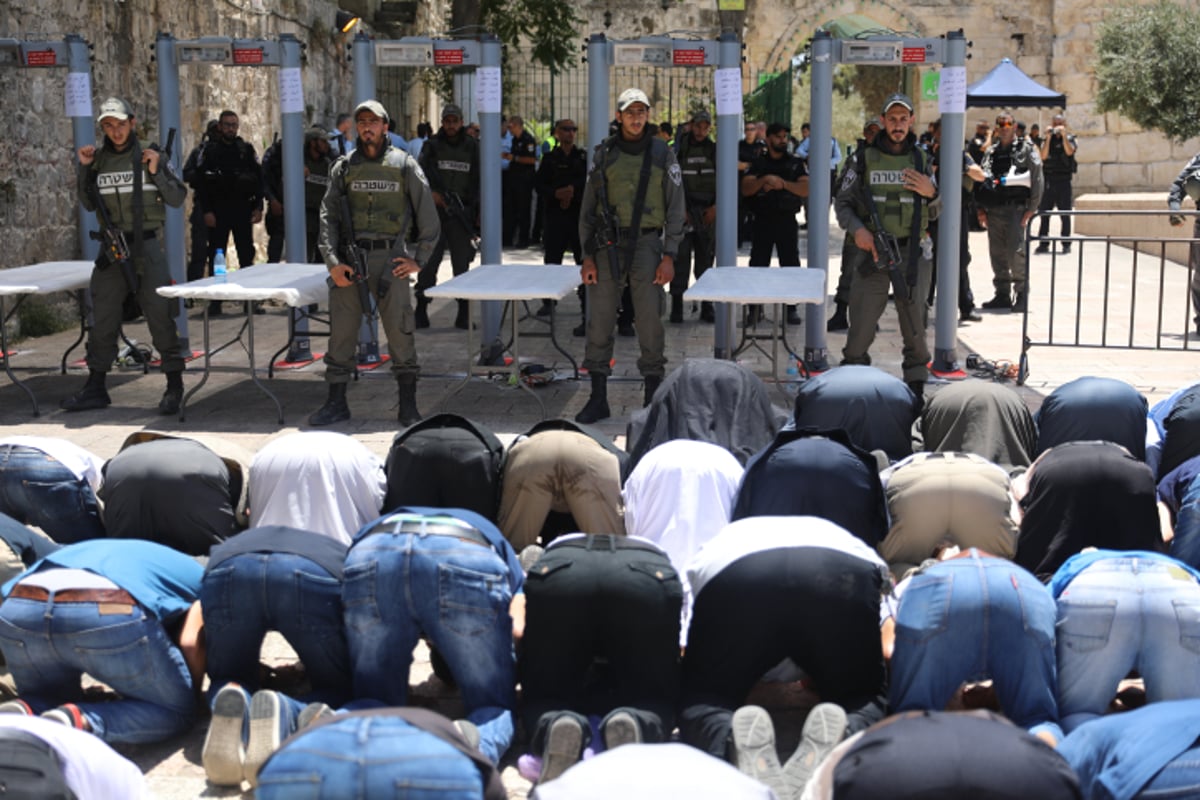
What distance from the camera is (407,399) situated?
9094mm

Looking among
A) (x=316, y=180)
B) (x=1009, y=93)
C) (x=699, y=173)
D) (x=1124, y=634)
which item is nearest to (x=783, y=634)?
(x=1124, y=634)

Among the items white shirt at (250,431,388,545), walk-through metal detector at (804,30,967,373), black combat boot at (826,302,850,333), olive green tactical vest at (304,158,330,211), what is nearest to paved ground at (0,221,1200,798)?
black combat boot at (826,302,850,333)

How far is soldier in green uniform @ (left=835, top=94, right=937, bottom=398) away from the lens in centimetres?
922

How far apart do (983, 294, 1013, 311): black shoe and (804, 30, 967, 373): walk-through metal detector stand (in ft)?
13.3

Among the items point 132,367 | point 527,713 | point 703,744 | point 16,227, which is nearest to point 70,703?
point 527,713

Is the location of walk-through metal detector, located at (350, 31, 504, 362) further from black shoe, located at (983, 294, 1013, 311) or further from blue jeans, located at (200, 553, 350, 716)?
blue jeans, located at (200, 553, 350, 716)

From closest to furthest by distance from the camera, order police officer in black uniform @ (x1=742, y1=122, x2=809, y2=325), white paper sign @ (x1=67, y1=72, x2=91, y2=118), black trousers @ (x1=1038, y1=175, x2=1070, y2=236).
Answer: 1. white paper sign @ (x1=67, y1=72, x2=91, y2=118)
2. police officer in black uniform @ (x1=742, y1=122, x2=809, y2=325)
3. black trousers @ (x1=1038, y1=175, x2=1070, y2=236)

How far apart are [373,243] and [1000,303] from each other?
742cm

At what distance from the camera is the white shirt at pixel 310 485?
538 cm

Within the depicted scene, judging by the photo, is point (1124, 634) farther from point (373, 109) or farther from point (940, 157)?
point (940, 157)

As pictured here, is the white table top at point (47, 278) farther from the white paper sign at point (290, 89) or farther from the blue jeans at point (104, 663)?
the blue jeans at point (104, 663)

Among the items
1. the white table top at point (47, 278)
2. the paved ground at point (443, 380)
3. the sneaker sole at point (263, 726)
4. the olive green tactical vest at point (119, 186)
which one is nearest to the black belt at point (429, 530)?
the sneaker sole at point (263, 726)

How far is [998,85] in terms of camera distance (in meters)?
17.5

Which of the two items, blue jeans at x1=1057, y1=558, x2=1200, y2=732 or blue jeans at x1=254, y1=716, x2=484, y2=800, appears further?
blue jeans at x1=1057, y1=558, x2=1200, y2=732
